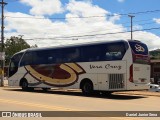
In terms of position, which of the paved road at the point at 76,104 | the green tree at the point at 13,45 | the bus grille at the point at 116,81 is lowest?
the paved road at the point at 76,104

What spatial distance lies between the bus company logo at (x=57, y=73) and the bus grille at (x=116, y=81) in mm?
2540

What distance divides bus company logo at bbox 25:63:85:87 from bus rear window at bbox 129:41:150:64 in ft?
13.1

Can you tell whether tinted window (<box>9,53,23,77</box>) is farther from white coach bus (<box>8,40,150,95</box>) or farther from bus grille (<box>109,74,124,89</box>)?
bus grille (<box>109,74,124,89</box>)

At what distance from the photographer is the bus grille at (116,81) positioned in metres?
23.3

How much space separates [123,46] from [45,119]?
37.1 feet

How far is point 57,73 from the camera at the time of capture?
27969 millimetres

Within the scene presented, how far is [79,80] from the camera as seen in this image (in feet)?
85.5

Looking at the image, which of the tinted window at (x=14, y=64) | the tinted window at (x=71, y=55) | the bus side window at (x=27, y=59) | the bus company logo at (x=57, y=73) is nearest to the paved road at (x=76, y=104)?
the bus company logo at (x=57, y=73)

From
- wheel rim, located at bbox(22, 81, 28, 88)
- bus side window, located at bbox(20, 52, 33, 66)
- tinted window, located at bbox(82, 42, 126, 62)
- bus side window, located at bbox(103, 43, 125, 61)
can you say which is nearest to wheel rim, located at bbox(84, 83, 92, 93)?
tinted window, located at bbox(82, 42, 126, 62)

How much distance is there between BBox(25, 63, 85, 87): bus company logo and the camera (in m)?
26.5

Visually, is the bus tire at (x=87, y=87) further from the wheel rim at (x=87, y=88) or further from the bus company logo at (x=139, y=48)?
the bus company logo at (x=139, y=48)

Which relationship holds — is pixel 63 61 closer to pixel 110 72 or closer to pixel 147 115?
pixel 110 72

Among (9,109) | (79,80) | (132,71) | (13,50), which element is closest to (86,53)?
(79,80)

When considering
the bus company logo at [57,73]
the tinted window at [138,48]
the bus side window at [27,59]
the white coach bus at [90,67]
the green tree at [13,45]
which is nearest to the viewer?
the white coach bus at [90,67]
